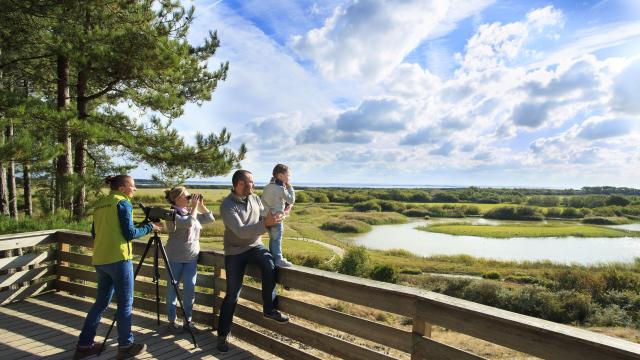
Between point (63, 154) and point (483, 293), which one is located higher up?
point (63, 154)

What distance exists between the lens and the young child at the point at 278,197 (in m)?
4.74

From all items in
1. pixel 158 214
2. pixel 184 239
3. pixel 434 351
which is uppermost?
pixel 158 214

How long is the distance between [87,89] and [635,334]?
68.3 ft

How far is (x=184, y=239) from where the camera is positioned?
Result: 197 inches

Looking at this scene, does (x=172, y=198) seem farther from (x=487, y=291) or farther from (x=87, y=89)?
(x=487, y=291)

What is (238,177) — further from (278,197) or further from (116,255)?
(116,255)

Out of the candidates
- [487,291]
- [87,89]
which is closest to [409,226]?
[487,291]

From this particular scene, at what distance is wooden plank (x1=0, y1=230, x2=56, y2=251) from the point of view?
630 cm

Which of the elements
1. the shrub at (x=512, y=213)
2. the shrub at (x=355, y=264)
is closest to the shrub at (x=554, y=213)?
the shrub at (x=512, y=213)

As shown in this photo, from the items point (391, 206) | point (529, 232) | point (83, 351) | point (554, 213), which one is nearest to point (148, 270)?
point (83, 351)

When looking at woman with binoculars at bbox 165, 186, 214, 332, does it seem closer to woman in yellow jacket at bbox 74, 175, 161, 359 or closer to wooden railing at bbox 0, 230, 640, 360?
wooden railing at bbox 0, 230, 640, 360

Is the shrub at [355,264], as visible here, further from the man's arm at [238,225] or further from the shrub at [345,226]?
the shrub at [345,226]

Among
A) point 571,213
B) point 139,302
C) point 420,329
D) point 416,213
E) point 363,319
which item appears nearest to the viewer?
point 420,329

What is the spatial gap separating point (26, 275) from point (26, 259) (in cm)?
28
